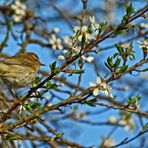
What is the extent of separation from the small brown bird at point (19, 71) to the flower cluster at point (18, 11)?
1922 mm

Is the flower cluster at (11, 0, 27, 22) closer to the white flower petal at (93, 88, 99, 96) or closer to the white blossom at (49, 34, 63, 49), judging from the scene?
the white blossom at (49, 34, 63, 49)

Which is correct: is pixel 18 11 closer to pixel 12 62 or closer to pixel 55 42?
pixel 55 42

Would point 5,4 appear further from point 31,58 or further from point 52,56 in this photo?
point 31,58

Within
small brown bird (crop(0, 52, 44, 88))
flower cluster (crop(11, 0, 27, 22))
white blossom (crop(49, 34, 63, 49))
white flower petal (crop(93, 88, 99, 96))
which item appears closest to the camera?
white flower petal (crop(93, 88, 99, 96))

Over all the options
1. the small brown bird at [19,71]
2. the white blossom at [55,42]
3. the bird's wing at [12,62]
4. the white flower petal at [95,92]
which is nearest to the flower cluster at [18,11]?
the white blossom at [55,42]

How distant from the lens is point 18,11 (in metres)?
5.35

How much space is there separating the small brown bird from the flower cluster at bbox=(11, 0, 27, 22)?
1.92 metres

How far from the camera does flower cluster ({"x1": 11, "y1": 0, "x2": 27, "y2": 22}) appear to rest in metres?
5.34

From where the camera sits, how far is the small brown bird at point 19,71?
9.84 feet

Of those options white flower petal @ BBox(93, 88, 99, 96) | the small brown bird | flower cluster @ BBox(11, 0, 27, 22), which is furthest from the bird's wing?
flower cluster @ BBox(11, 0, 27, 22)

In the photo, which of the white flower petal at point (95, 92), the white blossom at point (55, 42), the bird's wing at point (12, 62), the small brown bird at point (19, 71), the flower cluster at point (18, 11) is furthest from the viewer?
the flower cluster at point (18, 11)

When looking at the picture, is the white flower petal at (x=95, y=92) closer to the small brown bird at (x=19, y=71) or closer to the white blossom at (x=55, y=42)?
the small brown bird at (x=19, y=71)

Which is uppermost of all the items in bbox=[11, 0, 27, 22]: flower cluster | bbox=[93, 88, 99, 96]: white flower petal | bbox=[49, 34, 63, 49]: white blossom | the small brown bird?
bbox=[11, 0, 27, 22]: flower cluster

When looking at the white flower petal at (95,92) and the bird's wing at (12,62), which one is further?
the bird's wing at (12,62)
